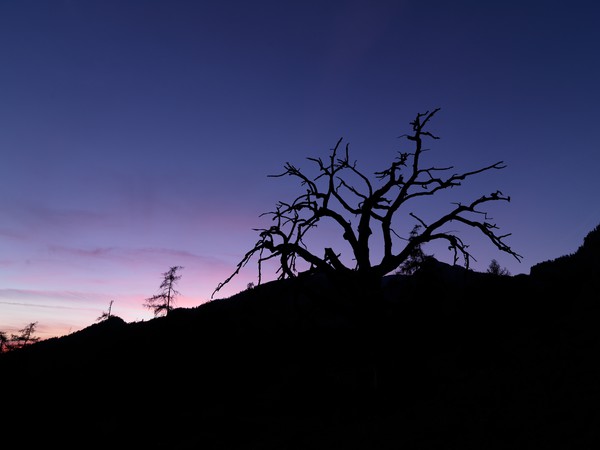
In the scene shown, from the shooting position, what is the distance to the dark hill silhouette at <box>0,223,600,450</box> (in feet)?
25.0

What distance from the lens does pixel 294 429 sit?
970cm

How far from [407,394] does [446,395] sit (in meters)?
→ 1.09

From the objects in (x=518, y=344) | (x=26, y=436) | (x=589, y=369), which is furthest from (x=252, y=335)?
(x=589, y=369)

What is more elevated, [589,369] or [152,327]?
[152,327]

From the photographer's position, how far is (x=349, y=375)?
45.6ft

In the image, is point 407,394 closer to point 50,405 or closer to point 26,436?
point 26,436

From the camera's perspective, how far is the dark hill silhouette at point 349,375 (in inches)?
299

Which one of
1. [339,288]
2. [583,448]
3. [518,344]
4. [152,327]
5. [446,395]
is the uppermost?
[152,327]

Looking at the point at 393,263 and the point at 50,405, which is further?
the point at 50,405

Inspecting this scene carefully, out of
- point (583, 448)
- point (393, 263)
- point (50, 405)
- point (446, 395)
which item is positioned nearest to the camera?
point (583, 448)

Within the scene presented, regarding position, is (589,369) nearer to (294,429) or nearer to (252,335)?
(294,429)

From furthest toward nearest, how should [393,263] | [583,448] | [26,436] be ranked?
[26,436]
[393,263]
[583,448]

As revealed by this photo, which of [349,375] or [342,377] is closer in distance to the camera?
[342,377]

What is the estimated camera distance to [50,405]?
65.9 feet
